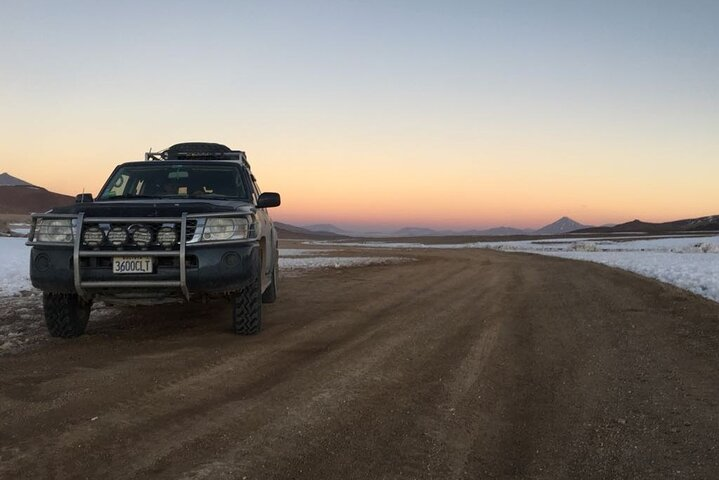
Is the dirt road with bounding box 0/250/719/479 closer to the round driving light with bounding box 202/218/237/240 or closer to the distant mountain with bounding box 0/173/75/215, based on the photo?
the round driving light with bounding box 202/218/237/240

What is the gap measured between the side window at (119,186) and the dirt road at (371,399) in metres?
1.83

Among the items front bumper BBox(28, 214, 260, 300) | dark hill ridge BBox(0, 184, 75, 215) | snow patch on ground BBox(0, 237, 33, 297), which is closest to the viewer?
front bumper BBox(28, 214, 260, 300)

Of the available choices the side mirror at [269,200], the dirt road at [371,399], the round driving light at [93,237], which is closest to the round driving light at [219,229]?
the round driving light at [93,237]

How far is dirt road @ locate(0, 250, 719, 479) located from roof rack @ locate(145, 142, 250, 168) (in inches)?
130

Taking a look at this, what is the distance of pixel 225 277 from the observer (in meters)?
5.55

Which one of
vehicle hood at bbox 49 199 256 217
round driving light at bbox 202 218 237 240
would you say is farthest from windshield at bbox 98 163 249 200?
round driving light at bbox 202 218 237 240

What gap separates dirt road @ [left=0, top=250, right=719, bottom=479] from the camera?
2930mm

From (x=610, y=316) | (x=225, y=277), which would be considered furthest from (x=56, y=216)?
(x=610, y=316)

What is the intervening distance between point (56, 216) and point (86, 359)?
1.57 metres

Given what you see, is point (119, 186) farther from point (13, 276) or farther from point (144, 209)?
point (13, 276)

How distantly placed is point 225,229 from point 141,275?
3.26 ft

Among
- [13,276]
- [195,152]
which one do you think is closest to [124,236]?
[195,152]

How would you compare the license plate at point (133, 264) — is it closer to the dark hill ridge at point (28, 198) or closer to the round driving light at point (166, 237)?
the round driving light at point (166, 237)

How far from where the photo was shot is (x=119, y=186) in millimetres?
7234
